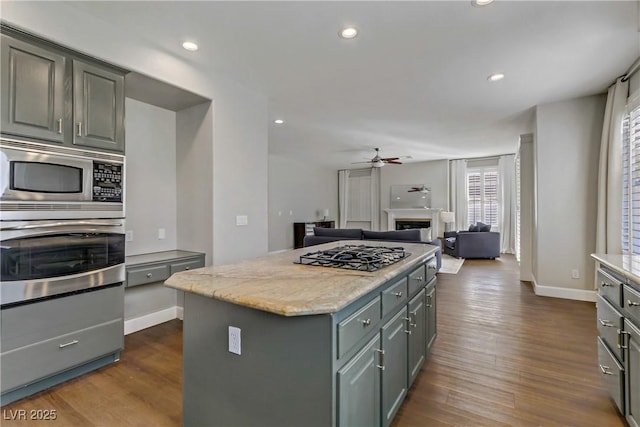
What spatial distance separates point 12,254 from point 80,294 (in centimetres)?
52

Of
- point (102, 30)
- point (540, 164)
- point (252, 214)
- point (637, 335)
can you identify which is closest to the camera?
point (637, 335)

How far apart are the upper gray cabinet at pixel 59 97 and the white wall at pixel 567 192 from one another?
17.4 ft

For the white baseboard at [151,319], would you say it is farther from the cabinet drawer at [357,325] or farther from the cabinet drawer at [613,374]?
the cabinet drawer at [613,374]

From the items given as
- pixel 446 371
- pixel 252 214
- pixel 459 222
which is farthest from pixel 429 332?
pixel 459 222

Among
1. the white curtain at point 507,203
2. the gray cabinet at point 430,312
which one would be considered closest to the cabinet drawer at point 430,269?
the gray cabinet at point 430,312

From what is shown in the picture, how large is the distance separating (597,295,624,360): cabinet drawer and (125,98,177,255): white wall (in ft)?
13.2

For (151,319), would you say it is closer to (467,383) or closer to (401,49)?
(467,383)

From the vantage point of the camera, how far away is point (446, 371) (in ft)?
7.91

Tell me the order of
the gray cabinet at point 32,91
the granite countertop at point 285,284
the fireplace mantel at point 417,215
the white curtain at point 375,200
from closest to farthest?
1. the granite countertop at point 285,284
2. the gray cabinet at point 32,91
3. the fireplace mantel at point 417,215
4. the white curtain at point 375,200

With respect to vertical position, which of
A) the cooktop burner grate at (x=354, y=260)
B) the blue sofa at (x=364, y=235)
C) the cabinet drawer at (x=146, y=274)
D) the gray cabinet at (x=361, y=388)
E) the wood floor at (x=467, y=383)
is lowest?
the wood floor at (x=467, y=383)

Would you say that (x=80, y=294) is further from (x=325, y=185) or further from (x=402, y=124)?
(x=325, y=185)

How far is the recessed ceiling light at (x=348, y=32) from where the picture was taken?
258cm

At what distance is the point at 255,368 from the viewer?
4.38ft

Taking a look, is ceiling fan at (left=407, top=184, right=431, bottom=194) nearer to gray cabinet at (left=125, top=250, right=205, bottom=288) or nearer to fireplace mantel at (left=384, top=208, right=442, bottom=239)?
fireplace mantel at (left=384, top=208, right=442, bottom=239)
